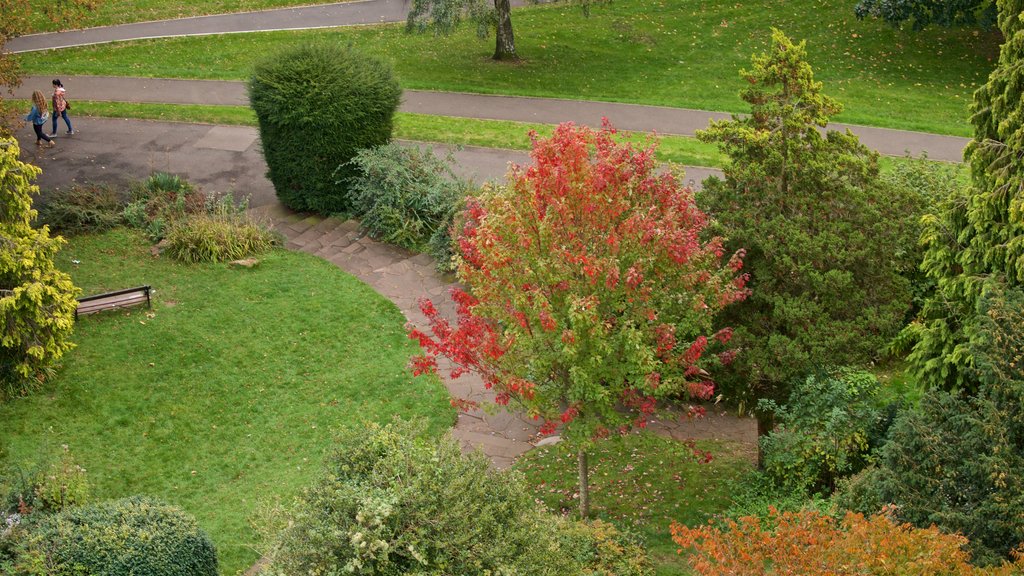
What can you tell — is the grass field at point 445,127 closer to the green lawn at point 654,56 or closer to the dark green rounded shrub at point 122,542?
the green lawn at point 654,56

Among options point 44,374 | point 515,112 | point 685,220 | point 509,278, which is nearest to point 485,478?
point 509,278

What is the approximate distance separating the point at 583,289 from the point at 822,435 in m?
4.01

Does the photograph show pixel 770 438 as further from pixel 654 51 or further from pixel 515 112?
pixel 654 51

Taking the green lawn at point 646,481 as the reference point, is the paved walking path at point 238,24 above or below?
above

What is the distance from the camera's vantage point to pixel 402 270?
18.8 metres

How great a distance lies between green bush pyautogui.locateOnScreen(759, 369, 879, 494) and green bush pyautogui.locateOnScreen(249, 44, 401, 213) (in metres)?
10.2

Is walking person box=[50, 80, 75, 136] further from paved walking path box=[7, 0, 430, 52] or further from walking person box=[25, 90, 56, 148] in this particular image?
paved walking path box=[7, 0, 430, 52]

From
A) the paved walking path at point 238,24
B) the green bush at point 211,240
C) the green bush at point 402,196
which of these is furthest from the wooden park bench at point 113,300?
the paved walking path at point 238,24

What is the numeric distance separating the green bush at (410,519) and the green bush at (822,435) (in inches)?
160

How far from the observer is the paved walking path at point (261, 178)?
Result: 49.0 ft

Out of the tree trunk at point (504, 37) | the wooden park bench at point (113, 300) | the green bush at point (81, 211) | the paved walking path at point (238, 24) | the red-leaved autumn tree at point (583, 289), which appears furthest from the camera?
the paved walking path at point (238, 24)

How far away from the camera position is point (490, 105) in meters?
26.2

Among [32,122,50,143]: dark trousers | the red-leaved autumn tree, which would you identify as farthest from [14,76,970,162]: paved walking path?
the red-leaved autumn tree

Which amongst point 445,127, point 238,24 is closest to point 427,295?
point 445,127
